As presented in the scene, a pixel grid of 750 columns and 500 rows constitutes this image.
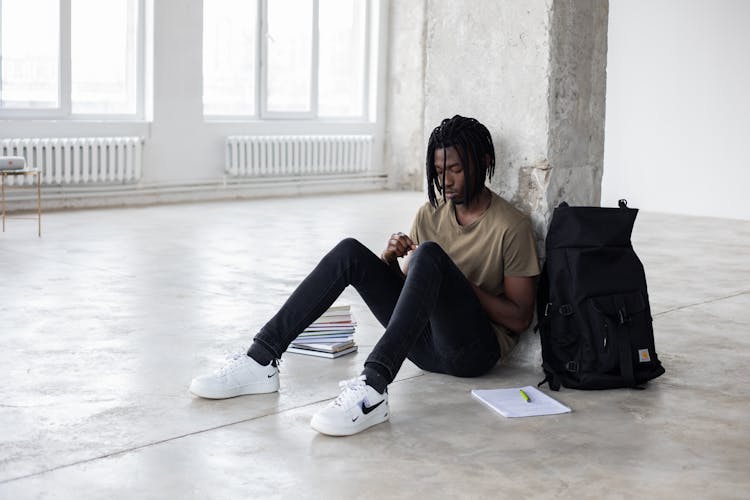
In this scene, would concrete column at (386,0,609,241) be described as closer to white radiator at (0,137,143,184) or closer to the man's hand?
the man's hand

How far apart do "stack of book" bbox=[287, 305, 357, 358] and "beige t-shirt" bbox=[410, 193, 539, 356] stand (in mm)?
605

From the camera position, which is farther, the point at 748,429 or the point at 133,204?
the point at 133,204

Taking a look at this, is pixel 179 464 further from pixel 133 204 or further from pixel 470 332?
pixel 133 204

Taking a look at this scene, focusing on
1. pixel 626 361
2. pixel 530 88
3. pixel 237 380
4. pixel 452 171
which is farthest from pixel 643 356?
pixel 237 380

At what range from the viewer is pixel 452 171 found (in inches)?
131

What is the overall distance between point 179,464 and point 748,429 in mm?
1684

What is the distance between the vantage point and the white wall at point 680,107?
31.5 feet

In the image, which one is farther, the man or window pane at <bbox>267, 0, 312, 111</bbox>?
window pane at <bbox>267, 0, 312, 111</bbox>

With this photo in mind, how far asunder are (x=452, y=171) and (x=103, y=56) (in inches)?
256

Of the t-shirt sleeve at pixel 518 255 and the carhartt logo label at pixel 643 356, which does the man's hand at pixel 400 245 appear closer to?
the t-shirt sleeve at pixel 518 255

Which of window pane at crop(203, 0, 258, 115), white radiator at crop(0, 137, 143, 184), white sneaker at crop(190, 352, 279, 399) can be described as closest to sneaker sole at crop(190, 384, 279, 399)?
white sneaker at crop(190, 352, 279, 399)

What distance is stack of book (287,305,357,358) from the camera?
384 centimetres

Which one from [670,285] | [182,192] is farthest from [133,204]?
[670,285]

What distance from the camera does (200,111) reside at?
9703 millimetres
